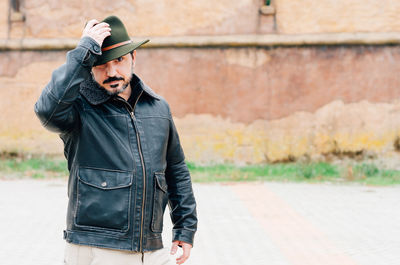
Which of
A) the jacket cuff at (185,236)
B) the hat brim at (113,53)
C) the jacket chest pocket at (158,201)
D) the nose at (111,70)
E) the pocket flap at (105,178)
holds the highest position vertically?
the hat brim at (113,53)

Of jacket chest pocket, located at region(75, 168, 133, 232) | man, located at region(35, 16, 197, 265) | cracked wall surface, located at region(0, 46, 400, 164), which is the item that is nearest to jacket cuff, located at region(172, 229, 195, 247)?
man, located at region(35, 16, 197, 265)

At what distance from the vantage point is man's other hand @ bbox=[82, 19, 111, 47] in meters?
2.65

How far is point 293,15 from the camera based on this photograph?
13578 millimetres

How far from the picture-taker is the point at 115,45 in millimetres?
2764

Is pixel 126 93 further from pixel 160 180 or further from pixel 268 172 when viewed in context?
pixel 268 172

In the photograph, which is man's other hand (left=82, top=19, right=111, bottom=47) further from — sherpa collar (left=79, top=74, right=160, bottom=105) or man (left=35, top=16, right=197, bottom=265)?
sherpa collar (left=79, top=74, right=160, bottom=105)

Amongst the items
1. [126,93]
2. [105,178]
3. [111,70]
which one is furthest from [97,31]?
[105,178]

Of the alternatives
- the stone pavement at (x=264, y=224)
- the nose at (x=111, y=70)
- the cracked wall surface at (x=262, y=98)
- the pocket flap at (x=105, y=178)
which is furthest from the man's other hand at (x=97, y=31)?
the cracked wall surface at (x=262, y=98)

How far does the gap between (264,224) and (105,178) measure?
205 inches

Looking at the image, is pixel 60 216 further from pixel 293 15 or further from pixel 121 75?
pixel 293 15

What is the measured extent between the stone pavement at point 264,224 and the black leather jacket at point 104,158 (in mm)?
3214

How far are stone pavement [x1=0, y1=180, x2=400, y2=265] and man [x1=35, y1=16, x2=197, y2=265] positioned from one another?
3.20 metres

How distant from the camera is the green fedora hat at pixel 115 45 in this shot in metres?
2.72

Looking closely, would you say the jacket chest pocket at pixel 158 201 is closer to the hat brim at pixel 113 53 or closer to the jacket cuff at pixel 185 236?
the jacket cuff at pixel 185 236
